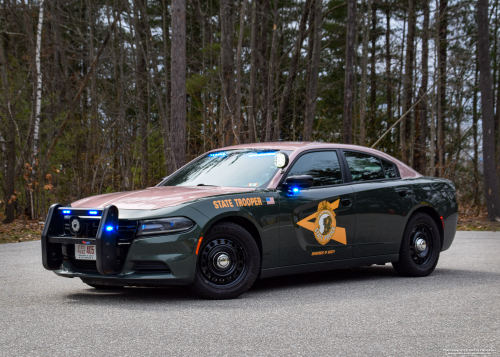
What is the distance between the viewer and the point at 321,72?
130 ft

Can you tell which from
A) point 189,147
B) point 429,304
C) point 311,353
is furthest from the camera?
point 189,147

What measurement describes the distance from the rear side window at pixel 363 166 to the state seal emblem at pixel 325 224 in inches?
26.4

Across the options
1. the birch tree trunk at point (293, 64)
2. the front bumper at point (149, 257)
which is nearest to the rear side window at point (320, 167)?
the front bumper at point (149, 257)

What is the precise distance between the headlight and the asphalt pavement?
0.70m

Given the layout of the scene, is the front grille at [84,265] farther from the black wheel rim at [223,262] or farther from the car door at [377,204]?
the car door at [377,204]

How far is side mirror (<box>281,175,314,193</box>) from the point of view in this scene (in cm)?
593

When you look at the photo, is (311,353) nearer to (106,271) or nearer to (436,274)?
(106,271)

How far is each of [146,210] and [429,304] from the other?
289cm

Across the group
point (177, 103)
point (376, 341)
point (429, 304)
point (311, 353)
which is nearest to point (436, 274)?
point (429, 304)

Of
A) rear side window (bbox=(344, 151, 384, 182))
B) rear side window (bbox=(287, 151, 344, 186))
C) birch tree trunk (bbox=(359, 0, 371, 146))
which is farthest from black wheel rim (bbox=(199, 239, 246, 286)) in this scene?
birch tree trunk (bbox=(359, 0, 371, 146))

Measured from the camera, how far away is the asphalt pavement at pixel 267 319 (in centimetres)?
388

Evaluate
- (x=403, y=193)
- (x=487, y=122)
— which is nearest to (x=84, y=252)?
(x=403, y=193)

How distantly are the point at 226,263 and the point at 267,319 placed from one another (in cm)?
97

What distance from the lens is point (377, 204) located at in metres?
7.02
